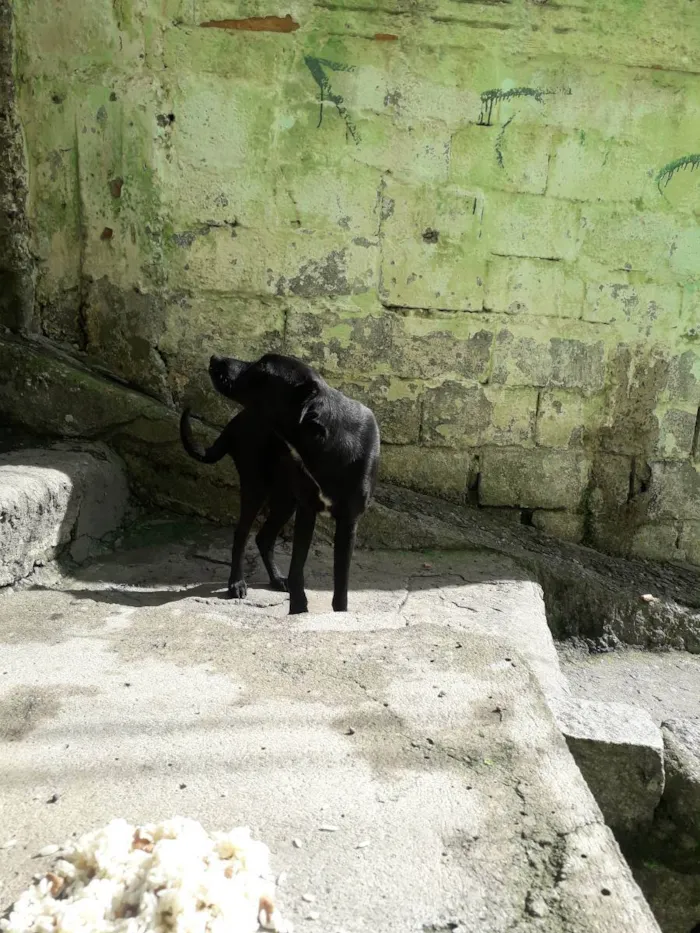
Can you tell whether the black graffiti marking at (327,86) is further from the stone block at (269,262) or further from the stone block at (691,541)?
the stone block at (691,541)

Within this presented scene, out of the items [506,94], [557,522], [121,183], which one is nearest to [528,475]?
[557,522]

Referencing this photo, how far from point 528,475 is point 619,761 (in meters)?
2.11

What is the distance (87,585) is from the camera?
325cm

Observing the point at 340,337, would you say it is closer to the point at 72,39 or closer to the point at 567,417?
the point at 567,417

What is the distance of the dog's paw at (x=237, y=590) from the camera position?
10.6 ft

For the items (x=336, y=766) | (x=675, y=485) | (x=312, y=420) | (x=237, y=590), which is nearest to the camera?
(x=336, y=766)

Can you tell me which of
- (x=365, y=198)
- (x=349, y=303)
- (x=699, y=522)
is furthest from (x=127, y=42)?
(x=699, y=522)

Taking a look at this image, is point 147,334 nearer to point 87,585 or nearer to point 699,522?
point 87,585

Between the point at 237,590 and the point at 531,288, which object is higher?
the point at 531,288

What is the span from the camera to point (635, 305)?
4.04 metres

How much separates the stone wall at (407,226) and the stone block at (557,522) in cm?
1


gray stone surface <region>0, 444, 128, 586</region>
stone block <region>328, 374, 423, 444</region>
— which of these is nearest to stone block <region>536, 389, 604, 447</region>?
stone block <region>328, 374, 423, 444</region>

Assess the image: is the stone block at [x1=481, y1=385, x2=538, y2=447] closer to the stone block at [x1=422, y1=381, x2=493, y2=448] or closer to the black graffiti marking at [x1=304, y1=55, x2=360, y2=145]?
the stone block at [x1=422, y1=381, x2=493, y2=448]

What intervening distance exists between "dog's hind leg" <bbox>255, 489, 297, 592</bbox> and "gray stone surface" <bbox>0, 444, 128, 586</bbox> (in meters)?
0.82
